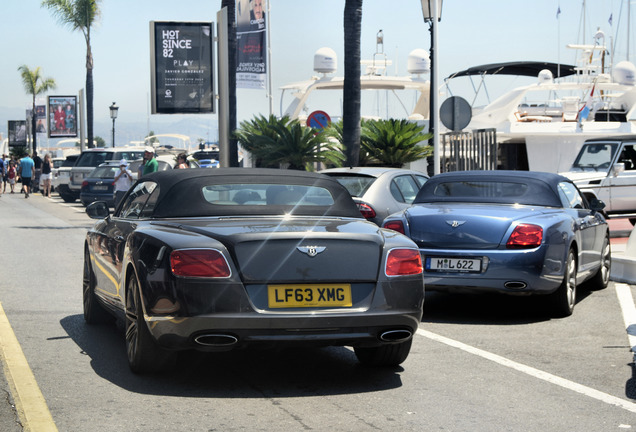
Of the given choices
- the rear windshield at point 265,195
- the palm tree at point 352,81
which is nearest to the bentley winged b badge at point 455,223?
the rear windshield at point 265,195

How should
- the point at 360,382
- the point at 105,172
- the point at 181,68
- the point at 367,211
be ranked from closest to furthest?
the point at 360,382 → the point at 367,211 → the point at 181,68 → the point at 105,172

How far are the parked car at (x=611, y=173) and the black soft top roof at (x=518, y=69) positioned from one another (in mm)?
19057

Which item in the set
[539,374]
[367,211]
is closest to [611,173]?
[367,211]

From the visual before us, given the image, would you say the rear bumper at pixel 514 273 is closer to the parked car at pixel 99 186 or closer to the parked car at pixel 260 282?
the parked car at pixel 260 282

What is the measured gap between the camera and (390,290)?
19.9ft

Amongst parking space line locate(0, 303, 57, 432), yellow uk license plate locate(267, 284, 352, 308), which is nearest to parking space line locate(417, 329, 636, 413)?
yellow uk license plate locate(267, 284, 352, 308)

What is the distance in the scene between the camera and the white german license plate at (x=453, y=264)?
8.96 metres

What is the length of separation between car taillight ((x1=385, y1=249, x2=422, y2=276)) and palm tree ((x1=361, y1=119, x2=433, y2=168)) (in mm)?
17192

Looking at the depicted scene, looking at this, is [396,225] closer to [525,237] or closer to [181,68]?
[525,237]

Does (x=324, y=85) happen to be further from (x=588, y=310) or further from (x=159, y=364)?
(x=159, y=364)

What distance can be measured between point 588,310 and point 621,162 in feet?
34.3

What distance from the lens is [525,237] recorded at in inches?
351

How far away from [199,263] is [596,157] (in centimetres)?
1541

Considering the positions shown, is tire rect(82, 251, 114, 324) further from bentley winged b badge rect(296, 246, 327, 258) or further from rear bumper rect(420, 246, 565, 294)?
rear bumper rect(420, 246, 565, 294)
